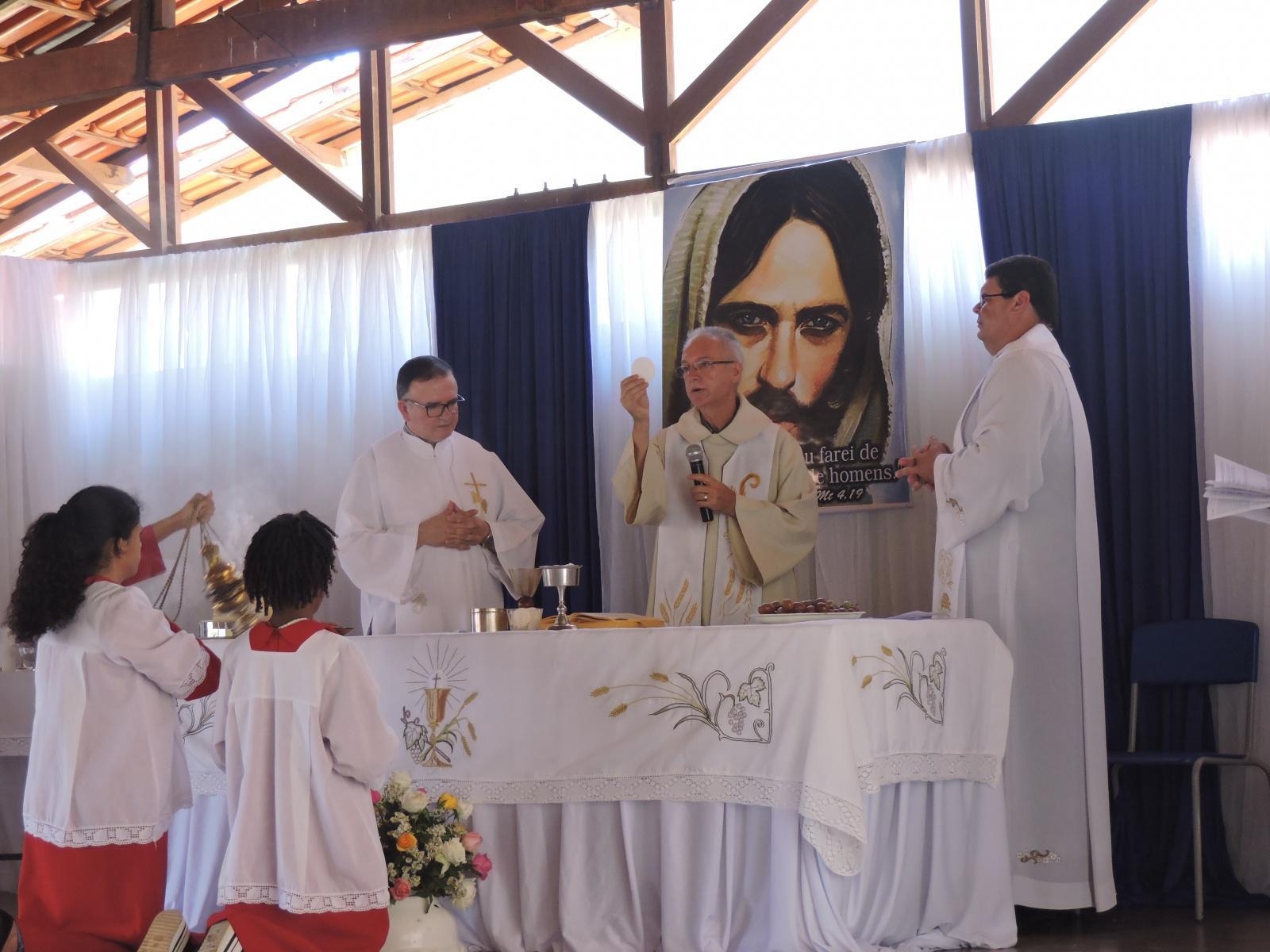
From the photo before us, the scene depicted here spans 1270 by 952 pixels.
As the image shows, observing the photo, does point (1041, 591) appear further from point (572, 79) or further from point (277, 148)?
point (277, 148)

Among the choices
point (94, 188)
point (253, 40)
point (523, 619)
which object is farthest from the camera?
point (94, 188)

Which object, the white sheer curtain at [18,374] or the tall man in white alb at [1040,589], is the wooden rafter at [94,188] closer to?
the white sheer curtain at [18,374]

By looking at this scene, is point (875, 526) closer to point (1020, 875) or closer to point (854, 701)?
point (1020, 875)

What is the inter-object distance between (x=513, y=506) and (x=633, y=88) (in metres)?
2.45

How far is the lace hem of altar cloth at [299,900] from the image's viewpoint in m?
3.30

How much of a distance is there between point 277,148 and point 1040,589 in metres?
4.73

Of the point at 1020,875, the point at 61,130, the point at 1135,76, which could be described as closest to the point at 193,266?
the point at 61,130

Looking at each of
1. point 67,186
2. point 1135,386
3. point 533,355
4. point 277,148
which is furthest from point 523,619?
point 67,186

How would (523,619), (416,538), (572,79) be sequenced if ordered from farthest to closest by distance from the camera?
(572,79), (416,538), (523,619)

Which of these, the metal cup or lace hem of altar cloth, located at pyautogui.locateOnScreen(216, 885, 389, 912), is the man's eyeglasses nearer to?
the metal cup

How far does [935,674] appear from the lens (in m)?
4.21

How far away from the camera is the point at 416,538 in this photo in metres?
5.14

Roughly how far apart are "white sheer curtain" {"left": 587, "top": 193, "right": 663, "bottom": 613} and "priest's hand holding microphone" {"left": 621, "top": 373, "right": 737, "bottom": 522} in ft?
4.66

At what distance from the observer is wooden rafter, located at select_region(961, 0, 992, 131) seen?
20.5 feet
